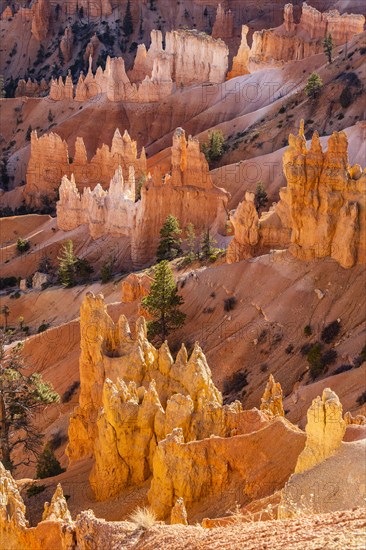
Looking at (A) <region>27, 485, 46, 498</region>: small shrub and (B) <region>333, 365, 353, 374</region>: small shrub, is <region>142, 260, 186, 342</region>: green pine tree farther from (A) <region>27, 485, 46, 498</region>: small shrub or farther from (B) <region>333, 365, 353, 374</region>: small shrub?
(A) <region>27, 485, 46, 498</region>: small shrub

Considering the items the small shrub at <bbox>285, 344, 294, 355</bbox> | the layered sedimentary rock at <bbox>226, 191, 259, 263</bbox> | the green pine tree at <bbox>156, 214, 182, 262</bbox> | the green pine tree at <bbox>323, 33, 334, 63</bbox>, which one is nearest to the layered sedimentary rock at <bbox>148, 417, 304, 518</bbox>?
the small shrub at <bbox>285, 344, 294, 355</bbox>

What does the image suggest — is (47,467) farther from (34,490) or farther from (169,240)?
(169,240)

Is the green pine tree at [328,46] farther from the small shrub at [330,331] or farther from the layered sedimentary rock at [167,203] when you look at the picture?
the small shrub at [330,331]

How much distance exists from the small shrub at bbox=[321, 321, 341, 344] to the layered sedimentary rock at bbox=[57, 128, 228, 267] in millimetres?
21608

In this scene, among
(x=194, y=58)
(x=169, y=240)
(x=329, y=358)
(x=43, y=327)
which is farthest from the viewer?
→ (x=194, y=58)

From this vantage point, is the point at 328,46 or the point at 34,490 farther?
the point at 328,46

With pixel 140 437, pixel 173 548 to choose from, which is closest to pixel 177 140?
pixel 140 437

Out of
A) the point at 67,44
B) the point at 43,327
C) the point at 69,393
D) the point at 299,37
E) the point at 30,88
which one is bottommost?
the point at 43,327

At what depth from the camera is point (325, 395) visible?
56.0ft

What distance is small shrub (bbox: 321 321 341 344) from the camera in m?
33.4

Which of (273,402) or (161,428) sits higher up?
(161,428)

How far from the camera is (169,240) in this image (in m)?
53.2

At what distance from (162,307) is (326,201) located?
845 cm

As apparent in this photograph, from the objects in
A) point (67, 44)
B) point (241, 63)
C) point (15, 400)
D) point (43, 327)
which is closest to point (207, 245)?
point (43, 327)
